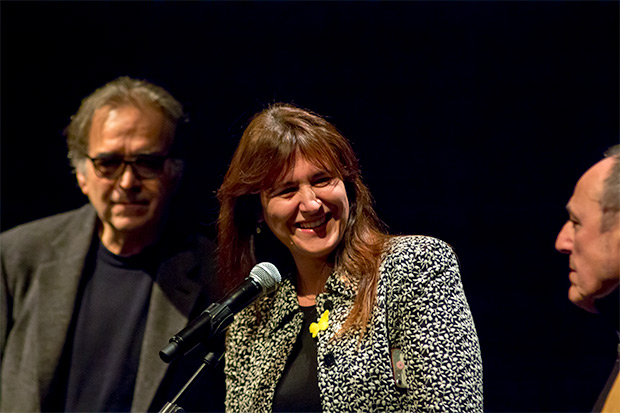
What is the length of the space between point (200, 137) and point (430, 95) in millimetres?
1079

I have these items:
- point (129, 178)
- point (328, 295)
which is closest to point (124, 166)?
point (129, 178)

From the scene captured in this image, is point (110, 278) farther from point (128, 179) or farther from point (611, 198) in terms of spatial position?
point (611, 198)

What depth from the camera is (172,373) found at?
2844 mm

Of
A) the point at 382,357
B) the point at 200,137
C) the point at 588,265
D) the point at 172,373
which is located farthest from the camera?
the point at 200,137

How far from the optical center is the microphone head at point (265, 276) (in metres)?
2.00

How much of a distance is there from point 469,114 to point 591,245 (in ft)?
4.51

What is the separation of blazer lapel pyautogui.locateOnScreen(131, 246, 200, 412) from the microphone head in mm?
954

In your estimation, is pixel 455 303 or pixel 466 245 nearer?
pixel 455 303

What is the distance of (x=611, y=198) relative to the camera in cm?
168

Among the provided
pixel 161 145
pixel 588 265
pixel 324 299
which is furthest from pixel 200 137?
pixel 588 265

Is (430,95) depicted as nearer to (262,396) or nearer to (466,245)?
(466,245)

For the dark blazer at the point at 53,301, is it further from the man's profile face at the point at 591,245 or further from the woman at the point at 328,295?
the man's profile face at the point at 591,245

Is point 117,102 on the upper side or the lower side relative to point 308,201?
upper

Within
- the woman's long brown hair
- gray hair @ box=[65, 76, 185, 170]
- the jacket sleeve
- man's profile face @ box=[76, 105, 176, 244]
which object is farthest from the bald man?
gray hair @ box=[65, 76, 185, 170]
